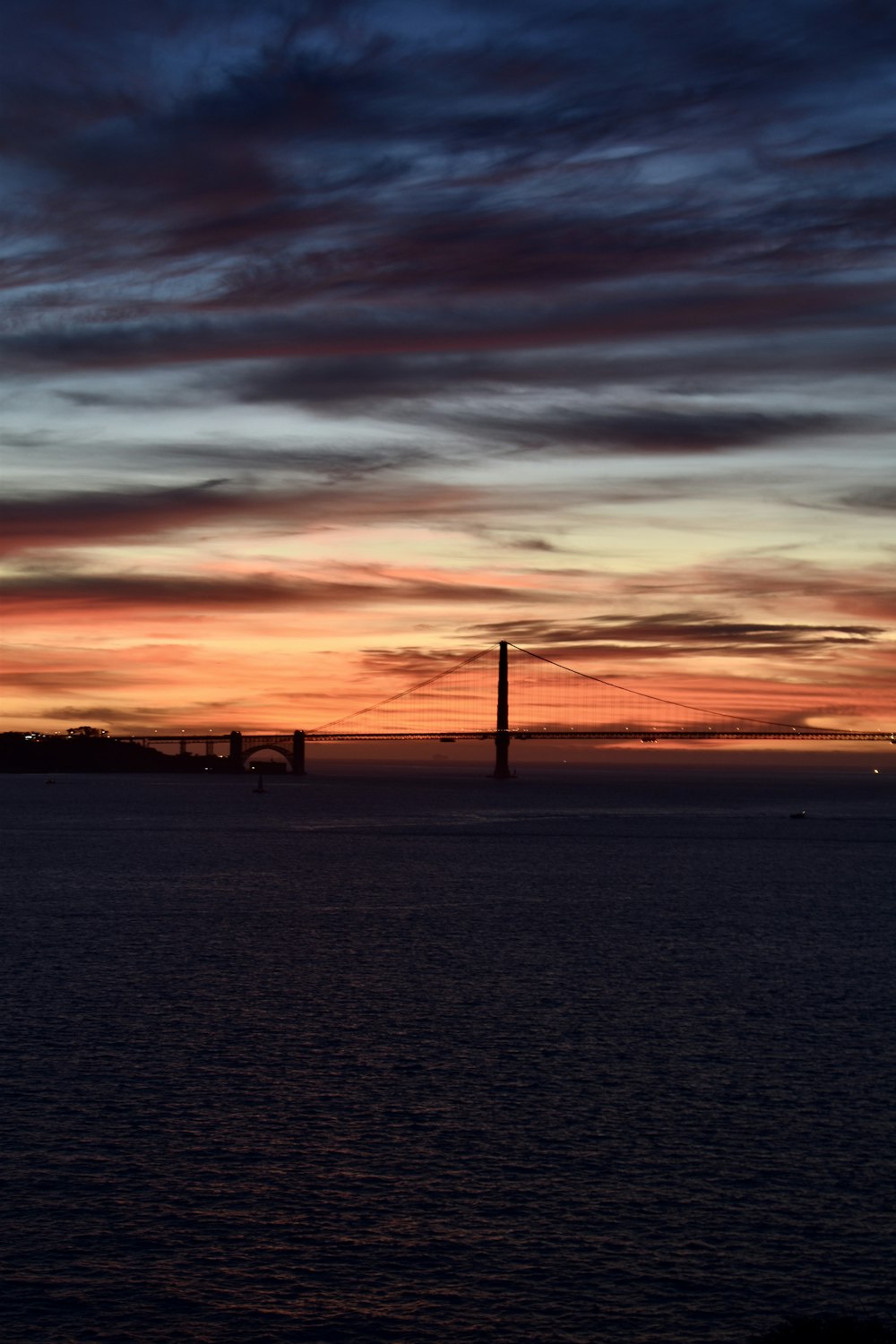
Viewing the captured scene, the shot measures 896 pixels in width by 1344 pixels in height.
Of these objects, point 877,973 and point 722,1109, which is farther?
point 877,973

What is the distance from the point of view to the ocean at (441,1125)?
2202 cm

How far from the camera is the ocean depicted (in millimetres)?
22016

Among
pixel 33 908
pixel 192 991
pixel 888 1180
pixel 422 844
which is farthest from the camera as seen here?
pixel 422 844

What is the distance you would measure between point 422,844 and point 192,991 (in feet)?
230

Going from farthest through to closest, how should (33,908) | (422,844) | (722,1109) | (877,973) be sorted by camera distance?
1. (422,844)
2. (33,908)
3. (877,973)
4. (722,1109)

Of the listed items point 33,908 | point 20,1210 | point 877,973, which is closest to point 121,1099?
point 20,1210

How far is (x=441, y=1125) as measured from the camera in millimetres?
30453

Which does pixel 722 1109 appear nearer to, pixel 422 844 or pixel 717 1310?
pixel 717 1310

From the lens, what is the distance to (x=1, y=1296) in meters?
21.9

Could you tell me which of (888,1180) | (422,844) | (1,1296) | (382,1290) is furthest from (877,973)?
(422,844)

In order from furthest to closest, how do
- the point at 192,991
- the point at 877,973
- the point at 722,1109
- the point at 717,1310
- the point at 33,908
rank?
the point at 33,908 → the point at 877,973 → the point at 192,991 → the point at 722,1109 → the point at 717,1310

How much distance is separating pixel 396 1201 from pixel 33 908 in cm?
4767

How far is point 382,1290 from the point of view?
22.2m

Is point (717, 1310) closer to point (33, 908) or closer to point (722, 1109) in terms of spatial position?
point (722, 1109)
